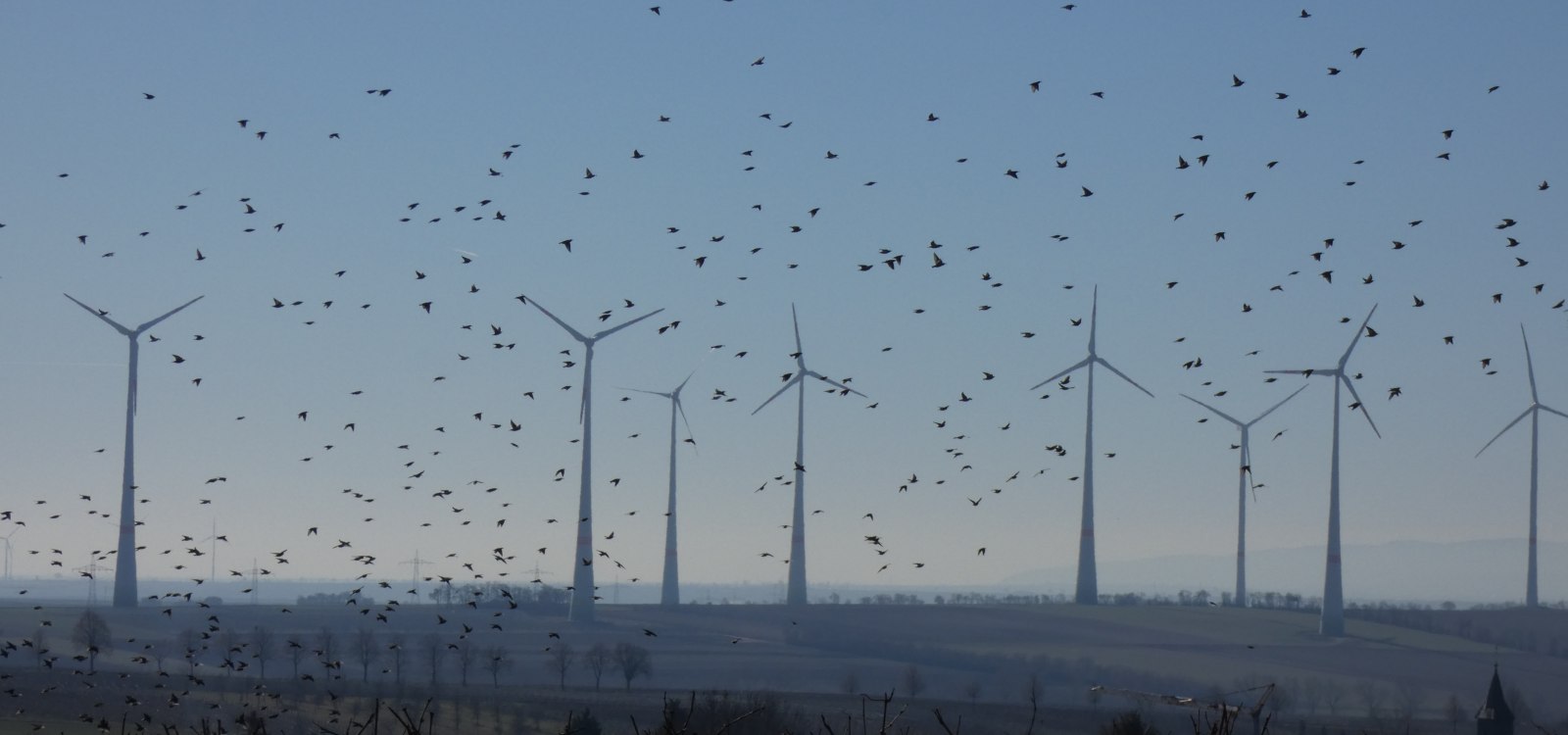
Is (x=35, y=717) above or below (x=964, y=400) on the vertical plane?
below

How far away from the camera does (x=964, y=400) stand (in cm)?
6869

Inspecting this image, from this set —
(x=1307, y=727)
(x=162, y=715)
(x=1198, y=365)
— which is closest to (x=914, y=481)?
(x=1198, y=365)

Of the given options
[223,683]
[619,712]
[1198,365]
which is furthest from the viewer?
[223,683]

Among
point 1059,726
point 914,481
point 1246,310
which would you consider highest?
point 1246,310

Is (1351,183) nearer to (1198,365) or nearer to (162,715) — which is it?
(1198,365)

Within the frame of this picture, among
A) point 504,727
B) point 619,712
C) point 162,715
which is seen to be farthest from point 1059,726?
point 162,715

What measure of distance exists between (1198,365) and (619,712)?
120520 mm

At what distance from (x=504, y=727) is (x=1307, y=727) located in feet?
243

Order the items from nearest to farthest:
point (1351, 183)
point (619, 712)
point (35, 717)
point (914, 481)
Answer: point (1351, 183)
point (914, 481)
point (35, 717)
point (619, 712)

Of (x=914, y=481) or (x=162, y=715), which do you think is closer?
(x=914, y=481)

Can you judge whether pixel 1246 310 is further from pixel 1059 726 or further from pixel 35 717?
pixel 1059 726

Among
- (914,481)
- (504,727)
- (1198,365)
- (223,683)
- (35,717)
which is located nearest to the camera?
(1198,365)

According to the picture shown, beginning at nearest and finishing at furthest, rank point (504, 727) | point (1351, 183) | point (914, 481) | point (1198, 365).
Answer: point (1351, 183) → point (1198, 365) → point (914, 481) → point (504, 727)

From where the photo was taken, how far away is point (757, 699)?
174 meters
